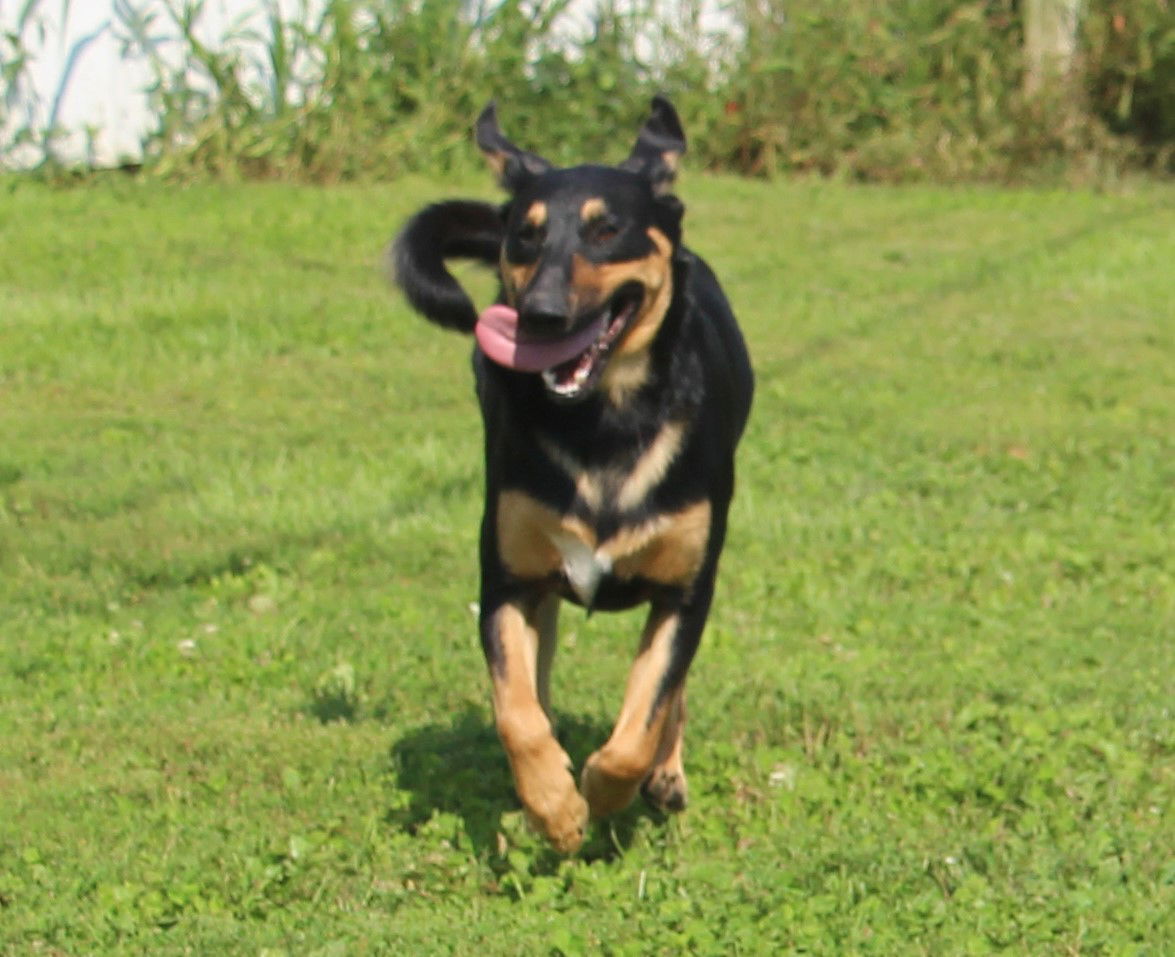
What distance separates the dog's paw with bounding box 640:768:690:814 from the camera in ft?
18.4

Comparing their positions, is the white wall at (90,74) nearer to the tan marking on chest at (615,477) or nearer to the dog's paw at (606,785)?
the tan marking on chest at (615,477)

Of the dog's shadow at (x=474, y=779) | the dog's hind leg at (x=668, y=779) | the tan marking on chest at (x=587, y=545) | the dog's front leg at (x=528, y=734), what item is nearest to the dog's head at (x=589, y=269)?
the tan marking on chest at (x=587, y=545)

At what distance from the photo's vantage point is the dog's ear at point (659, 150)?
5.40 metres

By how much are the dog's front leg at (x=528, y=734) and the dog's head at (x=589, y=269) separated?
593 mm

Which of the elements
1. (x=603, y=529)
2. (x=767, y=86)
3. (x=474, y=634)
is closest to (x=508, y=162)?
(x=603, y=529)

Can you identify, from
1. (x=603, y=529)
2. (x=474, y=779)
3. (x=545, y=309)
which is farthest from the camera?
(x=474, y=779)

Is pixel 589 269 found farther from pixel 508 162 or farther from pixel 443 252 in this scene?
pixel 443 252

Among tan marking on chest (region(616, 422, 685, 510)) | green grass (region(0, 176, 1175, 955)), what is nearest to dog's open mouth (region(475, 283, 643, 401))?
tan marking on chest (region(616, 422, 685, 510))

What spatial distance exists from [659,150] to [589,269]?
27.4 inches

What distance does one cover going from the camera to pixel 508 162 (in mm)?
5477

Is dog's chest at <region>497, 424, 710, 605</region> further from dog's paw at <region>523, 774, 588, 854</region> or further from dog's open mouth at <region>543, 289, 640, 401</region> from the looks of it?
dog's paw at <region>523, 774, 588, 854</region>

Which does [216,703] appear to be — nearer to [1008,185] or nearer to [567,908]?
[567,908]

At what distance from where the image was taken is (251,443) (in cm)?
939

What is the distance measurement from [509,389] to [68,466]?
4301 mm
